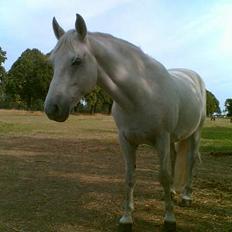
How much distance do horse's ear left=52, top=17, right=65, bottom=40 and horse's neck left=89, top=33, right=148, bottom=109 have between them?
0.95 feet

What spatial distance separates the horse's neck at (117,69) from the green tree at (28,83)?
2337 inches

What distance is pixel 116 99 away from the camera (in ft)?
13.8

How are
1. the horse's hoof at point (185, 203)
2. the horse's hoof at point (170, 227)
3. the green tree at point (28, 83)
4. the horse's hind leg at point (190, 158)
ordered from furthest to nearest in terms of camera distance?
the green tree at point (28, 83) < the horse's hind leg at point (190, 158) < the horse's hoof at point (185, 203) < the horse's hoof at point (170, 227)

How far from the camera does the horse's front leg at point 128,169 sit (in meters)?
4.64

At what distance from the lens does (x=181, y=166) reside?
6156 mm

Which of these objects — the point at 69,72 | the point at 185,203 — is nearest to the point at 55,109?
the point at 69,72

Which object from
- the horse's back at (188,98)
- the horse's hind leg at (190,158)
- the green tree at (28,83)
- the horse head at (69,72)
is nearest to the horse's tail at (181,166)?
the horse's hind leg at (190,158)

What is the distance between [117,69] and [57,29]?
0.72m

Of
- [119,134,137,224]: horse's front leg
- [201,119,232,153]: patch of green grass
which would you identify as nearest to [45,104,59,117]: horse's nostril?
[119,134,137,224]: horse's front leg

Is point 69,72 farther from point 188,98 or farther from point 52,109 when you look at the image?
point 188,98

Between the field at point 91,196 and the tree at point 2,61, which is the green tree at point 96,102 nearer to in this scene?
the tree at point 2,61

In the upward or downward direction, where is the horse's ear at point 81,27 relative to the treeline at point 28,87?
downward

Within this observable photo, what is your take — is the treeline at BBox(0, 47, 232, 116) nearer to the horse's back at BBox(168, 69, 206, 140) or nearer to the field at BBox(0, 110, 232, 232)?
the field at BBox(0, 110, 232, 232)

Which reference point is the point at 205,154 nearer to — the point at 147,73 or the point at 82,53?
the point at 147,73
